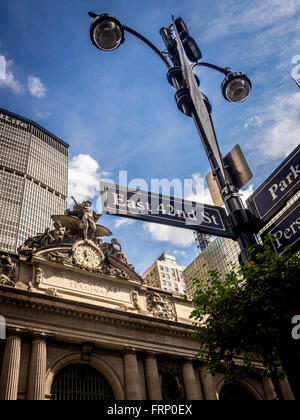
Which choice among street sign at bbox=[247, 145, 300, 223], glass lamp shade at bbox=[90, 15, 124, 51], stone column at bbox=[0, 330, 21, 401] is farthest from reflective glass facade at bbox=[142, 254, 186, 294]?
street sign at bbox=[247, 145, 300, 223]

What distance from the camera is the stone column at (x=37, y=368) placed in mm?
19319

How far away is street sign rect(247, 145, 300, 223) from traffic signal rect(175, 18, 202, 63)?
5294 millimetres

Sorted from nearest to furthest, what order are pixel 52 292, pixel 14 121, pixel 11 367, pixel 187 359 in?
pixel 11 367, pixel 52 292, pixel 187 359, pixel 14 121

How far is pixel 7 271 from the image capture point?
23188 millimetres

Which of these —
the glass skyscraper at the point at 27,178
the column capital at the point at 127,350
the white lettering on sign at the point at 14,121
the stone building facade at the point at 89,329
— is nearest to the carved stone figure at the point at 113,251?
the stone building facade at the point at 89,329

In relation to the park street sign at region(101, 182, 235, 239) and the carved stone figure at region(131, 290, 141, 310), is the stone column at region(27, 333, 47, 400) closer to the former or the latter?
the carved stone figure at region(131, 290, 141, 310)

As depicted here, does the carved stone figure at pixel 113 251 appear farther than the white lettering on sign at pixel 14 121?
No

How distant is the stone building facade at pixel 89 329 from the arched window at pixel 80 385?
0.06 m

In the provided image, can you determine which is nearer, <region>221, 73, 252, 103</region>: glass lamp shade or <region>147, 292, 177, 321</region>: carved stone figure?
<region>221, 73, 252, 103</region>: glass lamp shade

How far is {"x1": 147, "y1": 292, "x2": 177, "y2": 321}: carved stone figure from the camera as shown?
93.9 ft

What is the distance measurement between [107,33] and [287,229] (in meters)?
7.08

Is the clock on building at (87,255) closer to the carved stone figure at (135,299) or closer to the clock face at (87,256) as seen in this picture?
the clock face at (87,256)

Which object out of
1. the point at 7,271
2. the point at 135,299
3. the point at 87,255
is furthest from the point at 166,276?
the point at 7,271

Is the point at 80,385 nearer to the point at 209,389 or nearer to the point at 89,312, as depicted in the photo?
the point at 89,312
